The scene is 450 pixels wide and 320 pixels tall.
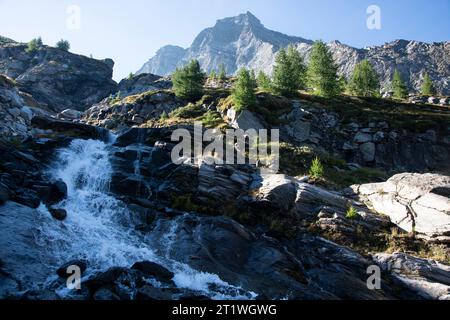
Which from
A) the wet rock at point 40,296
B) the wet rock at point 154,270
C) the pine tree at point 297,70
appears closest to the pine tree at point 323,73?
the pine tree at point 297,70

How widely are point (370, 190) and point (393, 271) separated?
900cm

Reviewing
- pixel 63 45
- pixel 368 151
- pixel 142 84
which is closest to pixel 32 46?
pixel 63 45

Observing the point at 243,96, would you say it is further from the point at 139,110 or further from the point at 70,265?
the point at 70,265

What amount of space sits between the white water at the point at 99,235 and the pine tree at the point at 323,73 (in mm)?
37210

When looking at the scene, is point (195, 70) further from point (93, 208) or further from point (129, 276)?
point (129, 276)

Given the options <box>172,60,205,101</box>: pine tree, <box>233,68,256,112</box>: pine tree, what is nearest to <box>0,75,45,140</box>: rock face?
<box>233,68,256,112</box>: pine tree

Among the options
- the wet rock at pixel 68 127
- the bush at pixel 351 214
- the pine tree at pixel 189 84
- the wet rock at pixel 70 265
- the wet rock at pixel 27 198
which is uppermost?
the pine tree at pixel 189 84

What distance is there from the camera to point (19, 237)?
1736cm

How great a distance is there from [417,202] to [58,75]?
107 m

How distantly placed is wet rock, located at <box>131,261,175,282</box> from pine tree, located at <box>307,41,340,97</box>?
44186 millimetres

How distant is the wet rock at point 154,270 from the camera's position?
16750 millimetres

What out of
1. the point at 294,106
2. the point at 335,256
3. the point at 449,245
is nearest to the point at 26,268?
the point at 335,256

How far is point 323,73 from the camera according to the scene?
56188 mm

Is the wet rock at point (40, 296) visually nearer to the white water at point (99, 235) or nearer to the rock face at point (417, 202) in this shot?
the white water at point (99, 235)
